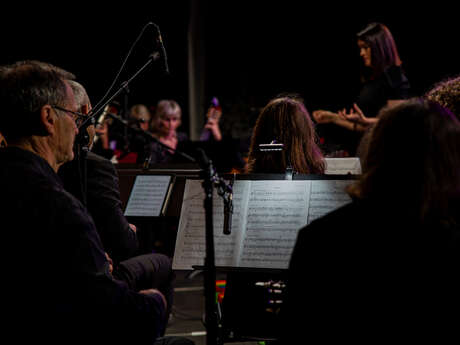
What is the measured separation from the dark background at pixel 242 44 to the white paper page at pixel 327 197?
3947 mm

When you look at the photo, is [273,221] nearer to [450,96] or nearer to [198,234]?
[198,234]

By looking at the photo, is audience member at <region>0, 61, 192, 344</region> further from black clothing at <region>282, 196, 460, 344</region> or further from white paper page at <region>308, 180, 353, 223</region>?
white paper page at <region>308, 180, 353, 223</region>

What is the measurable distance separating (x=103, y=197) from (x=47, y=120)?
837 mm

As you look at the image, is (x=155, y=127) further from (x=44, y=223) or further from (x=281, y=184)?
(x=44, y=223)

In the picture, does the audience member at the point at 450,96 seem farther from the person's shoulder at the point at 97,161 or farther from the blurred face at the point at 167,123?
the blurred face at the point at 167,123

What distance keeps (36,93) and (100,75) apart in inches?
220

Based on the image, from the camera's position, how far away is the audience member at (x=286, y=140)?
7.98ft

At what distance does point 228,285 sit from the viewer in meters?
2.28

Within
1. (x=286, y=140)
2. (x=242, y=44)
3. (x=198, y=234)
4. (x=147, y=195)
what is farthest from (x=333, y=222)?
(x=242, y=44)

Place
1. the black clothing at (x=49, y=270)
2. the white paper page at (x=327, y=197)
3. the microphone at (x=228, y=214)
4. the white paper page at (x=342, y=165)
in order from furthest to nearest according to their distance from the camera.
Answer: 1. the white paper page at (x=342, y=165)
2. the white paper page at (x=327, y=197)
3. the microphone at (x=228, y=214)
4. the black clothing at (x=49, y=270)

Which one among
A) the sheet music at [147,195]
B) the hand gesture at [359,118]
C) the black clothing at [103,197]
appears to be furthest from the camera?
the hand gesture at [359,118]

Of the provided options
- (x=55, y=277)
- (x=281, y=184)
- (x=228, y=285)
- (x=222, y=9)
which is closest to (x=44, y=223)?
(x=55, y=277)

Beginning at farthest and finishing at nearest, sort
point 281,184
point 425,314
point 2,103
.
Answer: point 281,184
point 2,103
point 425,314

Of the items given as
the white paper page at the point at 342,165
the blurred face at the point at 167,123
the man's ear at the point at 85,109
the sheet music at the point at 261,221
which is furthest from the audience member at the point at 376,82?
the sheet music at the point at 261,221
